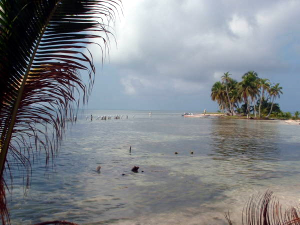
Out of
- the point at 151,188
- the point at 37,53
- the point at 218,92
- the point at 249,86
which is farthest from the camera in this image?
the point at 218,92

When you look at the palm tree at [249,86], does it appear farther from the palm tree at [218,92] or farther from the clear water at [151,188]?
the clear water at [151,188]

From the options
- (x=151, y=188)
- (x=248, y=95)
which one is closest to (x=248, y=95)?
(x=248, y=95)

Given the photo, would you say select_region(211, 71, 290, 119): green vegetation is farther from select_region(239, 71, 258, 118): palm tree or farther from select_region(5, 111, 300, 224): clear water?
select_region(5, 111, 300, 224): clear water

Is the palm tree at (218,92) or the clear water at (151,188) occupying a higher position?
the palm tree at (218,92)

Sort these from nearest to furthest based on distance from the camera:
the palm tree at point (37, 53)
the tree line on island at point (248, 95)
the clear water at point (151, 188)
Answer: the palm tree at point (37, 53) → the clear water at point (151, 188) → the tree line on island at point (248, 95)

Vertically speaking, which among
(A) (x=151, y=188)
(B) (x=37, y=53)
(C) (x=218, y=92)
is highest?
(C) (x=218, y=92)

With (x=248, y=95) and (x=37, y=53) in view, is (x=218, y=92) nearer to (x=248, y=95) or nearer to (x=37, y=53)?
(x=248, y=95)

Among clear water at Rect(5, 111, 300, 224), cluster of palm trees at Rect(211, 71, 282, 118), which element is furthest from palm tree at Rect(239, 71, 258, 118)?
clear water at Rect(5, 111, 300, 224)

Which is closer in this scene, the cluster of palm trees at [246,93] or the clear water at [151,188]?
the clear water at [151,188]

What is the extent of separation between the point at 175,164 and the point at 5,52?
552 inches

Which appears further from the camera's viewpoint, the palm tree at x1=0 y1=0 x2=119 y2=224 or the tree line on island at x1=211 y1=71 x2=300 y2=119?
the tree line on island at x1=211 y1=71 x2=300 y2=119

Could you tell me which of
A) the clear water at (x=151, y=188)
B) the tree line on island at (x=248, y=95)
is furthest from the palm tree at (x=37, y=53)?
the tree line on island at (x=248, y=95)

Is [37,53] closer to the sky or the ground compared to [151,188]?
closer to the sky

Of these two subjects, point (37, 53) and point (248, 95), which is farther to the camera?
point (248, 95)
